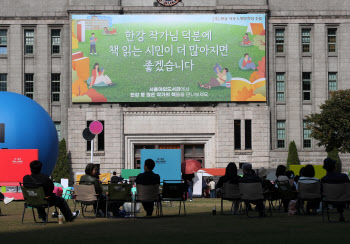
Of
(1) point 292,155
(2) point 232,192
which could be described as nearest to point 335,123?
(1) point 292,155

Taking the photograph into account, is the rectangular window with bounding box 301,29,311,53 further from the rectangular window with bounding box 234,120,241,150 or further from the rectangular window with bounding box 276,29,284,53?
the rectangular window with bounding box 234,120,241,150

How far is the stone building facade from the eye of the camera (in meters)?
54.0

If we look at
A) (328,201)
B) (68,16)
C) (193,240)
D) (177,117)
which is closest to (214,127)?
(177,117)

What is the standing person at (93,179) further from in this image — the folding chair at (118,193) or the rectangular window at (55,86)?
the rectangular window at (55,86)

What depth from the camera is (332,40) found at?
56.4 metres

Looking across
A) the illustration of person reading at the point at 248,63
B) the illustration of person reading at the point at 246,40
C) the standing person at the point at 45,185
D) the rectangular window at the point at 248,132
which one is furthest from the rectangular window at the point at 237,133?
the standing person at the point at 45,185

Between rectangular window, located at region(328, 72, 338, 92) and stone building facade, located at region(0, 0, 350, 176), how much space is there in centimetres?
8

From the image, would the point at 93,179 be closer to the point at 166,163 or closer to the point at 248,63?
the point at 166,163

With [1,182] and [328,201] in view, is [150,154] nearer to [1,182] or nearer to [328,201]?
[1,182]

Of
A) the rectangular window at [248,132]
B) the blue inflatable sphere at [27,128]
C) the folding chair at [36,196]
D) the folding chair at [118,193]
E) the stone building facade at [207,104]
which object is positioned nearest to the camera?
the folding chair at [36,196]

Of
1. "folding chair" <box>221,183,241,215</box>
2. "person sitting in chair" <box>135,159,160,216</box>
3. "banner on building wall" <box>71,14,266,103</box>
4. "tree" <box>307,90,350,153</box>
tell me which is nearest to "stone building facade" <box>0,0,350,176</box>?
"banner on building wall" <box>71,14,266,103</box>

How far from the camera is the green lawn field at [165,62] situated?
53312mm

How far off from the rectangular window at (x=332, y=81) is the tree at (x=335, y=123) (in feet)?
18.4

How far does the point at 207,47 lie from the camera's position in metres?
53.7
